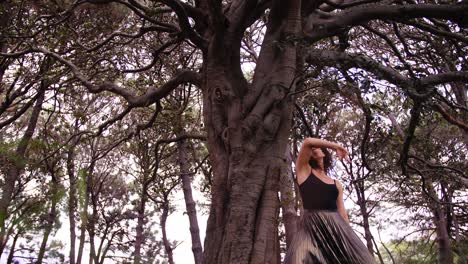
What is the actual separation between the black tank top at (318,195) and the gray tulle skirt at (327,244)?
2.5 inches

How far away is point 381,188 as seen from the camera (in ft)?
45.4

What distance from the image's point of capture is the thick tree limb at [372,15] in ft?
15.3

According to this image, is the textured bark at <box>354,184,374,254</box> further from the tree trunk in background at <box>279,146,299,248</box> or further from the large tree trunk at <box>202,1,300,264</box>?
the large tree trunk at <box>202,1,300,264</box>

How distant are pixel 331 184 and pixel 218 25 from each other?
2.12 m

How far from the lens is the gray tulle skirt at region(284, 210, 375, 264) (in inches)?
137

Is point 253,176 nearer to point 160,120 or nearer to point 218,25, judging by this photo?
point 218,25

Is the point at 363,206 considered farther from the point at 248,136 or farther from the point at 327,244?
the point at 327,244

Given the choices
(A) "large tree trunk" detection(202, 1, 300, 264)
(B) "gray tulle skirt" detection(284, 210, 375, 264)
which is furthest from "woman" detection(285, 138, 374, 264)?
(A) "large tree trunk" detection(202, 1, 300, 264)

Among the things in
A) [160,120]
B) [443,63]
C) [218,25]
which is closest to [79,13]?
[160,120]

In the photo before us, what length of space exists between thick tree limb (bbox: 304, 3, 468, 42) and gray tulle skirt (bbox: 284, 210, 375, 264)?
7.53 feet

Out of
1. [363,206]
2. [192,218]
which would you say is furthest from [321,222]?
[363,206]

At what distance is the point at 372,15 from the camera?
5074mm

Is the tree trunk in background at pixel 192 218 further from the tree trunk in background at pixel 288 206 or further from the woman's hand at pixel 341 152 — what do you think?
the woman's hand at pixel 341 152

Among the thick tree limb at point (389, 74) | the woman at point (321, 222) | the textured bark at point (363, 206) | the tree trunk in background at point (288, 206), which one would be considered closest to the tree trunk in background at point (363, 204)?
the textured bark at point (363, 206)
